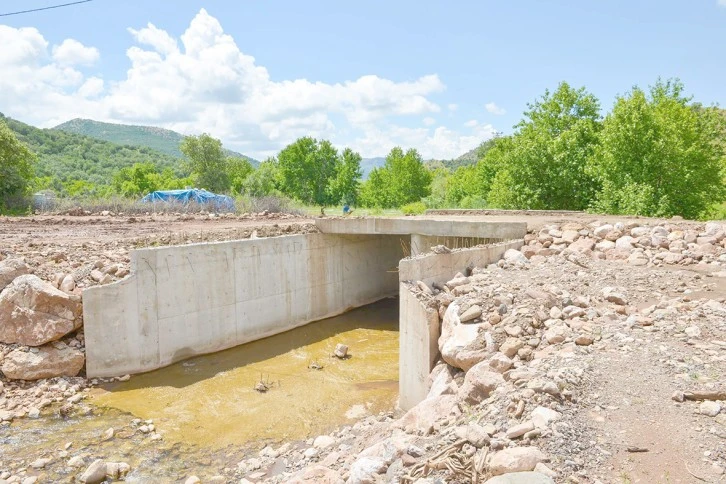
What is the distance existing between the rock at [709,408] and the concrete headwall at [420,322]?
386 cm

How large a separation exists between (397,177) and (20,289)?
38754 millimetres

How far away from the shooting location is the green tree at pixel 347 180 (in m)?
43.8

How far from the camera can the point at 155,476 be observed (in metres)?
6.50

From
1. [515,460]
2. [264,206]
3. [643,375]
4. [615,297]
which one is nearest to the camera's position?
[515,460]

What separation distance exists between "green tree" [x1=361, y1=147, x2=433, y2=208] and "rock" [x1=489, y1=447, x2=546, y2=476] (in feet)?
135

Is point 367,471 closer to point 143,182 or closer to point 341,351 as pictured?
point 341,351

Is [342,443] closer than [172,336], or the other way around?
[342,443]

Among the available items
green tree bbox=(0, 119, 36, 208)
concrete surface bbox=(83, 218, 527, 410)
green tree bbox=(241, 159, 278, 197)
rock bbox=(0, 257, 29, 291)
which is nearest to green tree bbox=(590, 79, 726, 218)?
concrete surface bbox=(83, 218, 527, 410)

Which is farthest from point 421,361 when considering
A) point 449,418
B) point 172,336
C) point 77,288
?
point 77,288

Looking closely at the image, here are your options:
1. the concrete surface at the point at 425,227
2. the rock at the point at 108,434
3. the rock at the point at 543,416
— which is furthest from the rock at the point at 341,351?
the rock at the point at 543,416

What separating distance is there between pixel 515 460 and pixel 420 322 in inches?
168

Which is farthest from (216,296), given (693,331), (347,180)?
(347,180)

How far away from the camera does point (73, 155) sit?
67.7m

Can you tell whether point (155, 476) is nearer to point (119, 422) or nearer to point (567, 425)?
point (119, 422)
